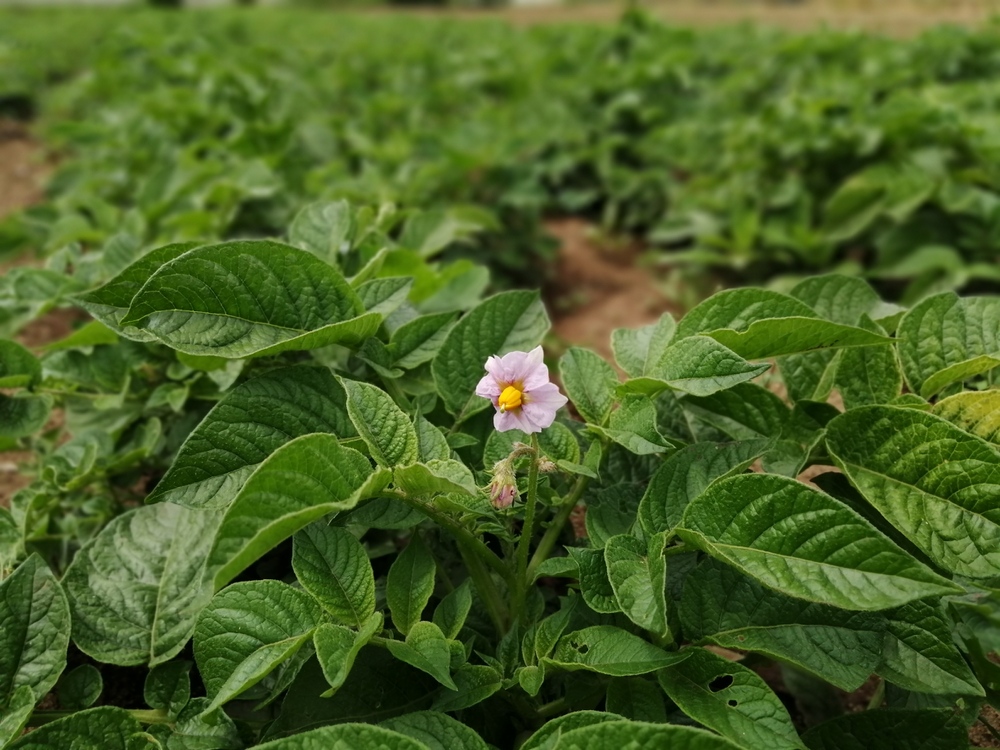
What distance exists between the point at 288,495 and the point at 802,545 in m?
0.61

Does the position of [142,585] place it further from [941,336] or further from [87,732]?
[941,336]

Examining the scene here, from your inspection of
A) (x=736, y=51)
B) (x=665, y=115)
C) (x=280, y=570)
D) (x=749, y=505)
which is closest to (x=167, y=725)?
(x=280, y=570)

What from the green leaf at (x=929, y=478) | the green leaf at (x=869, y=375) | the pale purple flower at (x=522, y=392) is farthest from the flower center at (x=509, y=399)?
the green leaf at (x=869, y=375)

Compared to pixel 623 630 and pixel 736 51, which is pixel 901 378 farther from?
pixel 736 51

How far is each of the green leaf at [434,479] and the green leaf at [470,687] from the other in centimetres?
25

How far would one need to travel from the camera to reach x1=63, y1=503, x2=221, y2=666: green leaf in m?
1.28

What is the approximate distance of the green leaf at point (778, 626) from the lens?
104 centimetres

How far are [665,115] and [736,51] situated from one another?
64.5 inches

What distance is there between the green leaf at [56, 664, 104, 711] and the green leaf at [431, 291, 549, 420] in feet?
2.24

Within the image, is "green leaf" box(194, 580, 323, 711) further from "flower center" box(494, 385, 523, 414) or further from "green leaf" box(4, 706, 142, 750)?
"flower center" box(494, 385, 523, 414)

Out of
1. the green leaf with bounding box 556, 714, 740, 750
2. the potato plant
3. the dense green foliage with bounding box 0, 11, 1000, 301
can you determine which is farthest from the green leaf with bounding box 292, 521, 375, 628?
the dense green foliage with bounding box 0, 11, 1000, 301

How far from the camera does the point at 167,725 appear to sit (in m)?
1.18

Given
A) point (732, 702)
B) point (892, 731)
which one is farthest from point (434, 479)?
point (892, 731)

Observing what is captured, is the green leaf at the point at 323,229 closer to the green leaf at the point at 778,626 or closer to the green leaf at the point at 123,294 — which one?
the green leaf at the point at 123,294
